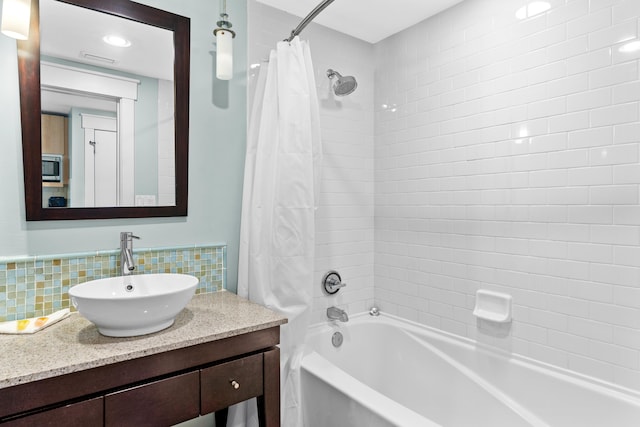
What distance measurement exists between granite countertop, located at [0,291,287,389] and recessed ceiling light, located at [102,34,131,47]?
1163 mm

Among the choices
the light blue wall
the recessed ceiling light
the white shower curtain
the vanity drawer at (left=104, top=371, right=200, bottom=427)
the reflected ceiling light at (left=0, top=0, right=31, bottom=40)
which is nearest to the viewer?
the vanity drawer at (left=104, top=371, right=200, bottom=427)

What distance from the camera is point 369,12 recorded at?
225 cm

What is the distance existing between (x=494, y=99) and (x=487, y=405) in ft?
4.96

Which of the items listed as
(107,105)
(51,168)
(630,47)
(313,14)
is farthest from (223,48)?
(630,47)

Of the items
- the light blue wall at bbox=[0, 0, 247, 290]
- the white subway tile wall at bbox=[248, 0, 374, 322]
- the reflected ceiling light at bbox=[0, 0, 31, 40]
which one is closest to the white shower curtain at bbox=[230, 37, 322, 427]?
the light blue wall at bbox=[0, 0, 247, 290]

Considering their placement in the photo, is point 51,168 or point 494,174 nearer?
point 51,168

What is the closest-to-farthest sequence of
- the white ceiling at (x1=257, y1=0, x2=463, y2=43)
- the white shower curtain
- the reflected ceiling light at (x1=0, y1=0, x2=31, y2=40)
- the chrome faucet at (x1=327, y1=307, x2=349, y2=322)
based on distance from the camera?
the reflected ceiling light at (x1=0, y1=0, x2=31, y2=40) < the white shower curtain < the white ceiling at (x1=257, y1=0, x2=463, y2=43) < the chrome faucet at (x1=327, y1=307, x2=349, y2=322)

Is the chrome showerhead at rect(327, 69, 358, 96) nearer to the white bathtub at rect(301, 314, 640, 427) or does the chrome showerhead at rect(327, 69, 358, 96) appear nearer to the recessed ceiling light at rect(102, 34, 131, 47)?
the recessed ceiling light at rect(102, 34, 131, 47)

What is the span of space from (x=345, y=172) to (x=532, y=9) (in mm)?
1286

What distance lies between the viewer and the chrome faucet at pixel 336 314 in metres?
2.27

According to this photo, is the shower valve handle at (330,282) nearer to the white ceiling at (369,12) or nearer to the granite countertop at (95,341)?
the granite countertop at (95,341)

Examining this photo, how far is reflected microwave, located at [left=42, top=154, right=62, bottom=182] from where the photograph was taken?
1.53 meters

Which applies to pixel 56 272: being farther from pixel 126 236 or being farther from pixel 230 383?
pixel 230 383

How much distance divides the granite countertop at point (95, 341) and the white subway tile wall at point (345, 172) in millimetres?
903
